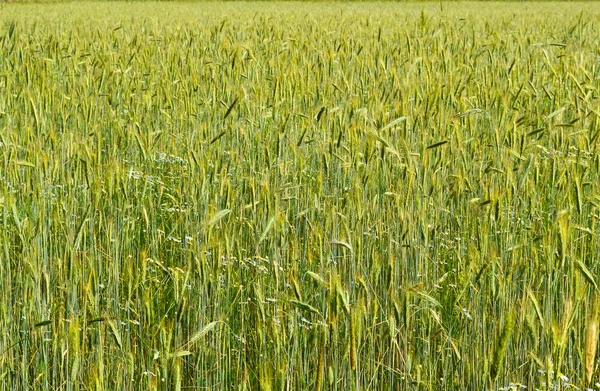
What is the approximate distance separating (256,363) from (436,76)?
276 cm

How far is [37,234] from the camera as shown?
1.81 metres

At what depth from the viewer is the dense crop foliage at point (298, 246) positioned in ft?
5.13

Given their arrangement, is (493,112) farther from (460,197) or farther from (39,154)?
(39,154)

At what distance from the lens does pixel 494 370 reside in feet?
3.91

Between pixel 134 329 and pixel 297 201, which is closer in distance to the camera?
pixel 134 329

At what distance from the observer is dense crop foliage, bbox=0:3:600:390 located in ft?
5.13

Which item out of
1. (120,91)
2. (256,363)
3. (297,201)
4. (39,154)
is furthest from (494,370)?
(120,91)

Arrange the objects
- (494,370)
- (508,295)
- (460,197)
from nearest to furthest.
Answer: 1. (494,370)
2. (508,295)
3. (460,197)

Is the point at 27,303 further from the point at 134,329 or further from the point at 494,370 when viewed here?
the point at 494,370

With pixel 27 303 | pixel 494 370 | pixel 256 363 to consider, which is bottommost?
pixel 256 363

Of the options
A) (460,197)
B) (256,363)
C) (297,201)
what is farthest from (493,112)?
(256,363)

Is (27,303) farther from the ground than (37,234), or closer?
closer

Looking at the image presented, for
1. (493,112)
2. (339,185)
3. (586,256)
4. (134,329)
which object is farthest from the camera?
(493,112)

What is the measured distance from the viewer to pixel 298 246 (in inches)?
86.3
